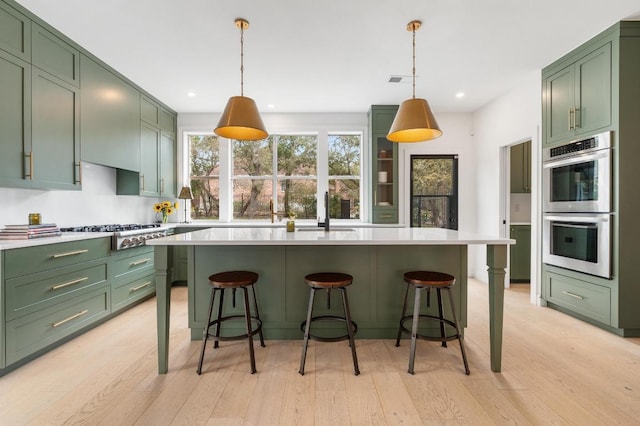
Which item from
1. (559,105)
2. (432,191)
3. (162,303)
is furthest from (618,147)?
(162,303)

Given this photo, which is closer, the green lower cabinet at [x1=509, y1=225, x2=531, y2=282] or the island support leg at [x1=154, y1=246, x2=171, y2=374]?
the island support leg at [x1=154, y1=246, x2=171, y2=374]

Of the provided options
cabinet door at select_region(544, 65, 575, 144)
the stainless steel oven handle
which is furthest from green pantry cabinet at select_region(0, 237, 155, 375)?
cabinet door at select_region(544, 65, 575, 144)

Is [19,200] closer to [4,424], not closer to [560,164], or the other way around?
[4,424]

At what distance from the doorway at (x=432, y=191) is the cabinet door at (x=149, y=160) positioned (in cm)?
399

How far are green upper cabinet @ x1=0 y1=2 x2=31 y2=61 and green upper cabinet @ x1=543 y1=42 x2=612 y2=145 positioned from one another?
4.93 metres

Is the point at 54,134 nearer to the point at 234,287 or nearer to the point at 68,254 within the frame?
the point at 68,254

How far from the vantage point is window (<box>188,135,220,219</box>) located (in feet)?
17.7

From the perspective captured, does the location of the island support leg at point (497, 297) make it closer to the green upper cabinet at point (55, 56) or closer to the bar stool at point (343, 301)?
the bar stool at point (343, 301)

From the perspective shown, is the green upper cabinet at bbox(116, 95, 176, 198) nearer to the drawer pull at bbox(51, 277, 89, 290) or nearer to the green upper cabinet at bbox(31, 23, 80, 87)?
the green upper cabinet at bbox(31, 23, 80, 87)

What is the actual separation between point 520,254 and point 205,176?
516cm

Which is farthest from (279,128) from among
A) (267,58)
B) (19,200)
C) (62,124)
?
(19,200)

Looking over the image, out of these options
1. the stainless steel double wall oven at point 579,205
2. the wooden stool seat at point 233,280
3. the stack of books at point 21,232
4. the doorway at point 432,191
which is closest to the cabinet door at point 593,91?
the stainless steel double wall oven at point 579,205

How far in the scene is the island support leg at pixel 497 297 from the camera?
7.04 ft

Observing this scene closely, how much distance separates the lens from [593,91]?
3006mm
